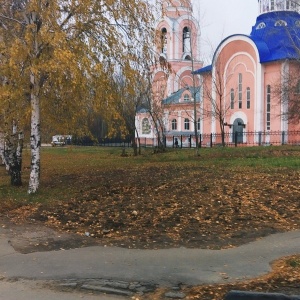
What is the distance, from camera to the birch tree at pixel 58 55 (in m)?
11.0

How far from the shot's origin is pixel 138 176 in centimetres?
1686

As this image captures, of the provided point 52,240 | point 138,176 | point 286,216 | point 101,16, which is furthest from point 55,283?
point 138,176

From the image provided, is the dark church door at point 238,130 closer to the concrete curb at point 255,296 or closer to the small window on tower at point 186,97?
the small window on tower at point 186,97

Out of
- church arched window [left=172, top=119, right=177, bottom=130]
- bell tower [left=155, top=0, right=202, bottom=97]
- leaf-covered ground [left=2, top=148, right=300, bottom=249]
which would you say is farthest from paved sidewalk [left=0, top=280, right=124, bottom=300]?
church arched window [left=172, top=119, right=177, bottom=130]

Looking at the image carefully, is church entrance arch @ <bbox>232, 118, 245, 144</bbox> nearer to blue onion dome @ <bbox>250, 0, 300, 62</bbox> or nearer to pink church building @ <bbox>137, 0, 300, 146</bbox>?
pink church building @ <bbox>137, 0, 300, 146</bbox>

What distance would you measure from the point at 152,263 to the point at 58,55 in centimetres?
596

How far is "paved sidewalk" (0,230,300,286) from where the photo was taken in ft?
19.8

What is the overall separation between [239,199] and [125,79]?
4.51 meters

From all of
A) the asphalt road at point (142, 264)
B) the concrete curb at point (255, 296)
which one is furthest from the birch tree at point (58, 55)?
the concrete curb at point (255, 296)

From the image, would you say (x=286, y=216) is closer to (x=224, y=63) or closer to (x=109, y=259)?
(x=109, y=259)

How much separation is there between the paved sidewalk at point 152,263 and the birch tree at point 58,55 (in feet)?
16.3

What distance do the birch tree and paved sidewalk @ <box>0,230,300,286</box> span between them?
498 centimetres

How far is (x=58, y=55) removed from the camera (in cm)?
1046

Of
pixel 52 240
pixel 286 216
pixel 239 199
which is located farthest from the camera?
pixel 239 199
